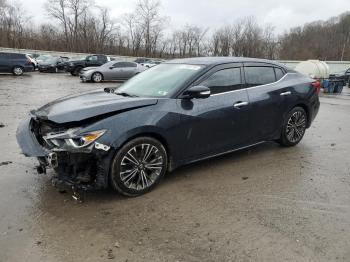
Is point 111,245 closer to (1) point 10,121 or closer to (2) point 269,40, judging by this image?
(1) point 10,121

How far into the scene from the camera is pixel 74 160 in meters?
4.08

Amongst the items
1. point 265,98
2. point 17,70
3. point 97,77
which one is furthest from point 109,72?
point 265,98

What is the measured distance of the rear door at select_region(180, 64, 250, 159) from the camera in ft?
16.2

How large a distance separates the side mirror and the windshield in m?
0.20

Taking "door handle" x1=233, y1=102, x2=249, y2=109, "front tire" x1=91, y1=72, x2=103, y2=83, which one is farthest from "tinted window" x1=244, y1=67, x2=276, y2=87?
"front tire" x1=91, y1=72, x2=103, y2=83

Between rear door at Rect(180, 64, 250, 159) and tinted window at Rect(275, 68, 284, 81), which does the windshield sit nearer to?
rear door at Rect(180, 64, 250, 159)

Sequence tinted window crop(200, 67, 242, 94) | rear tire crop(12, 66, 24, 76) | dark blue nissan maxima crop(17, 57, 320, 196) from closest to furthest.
Result: dark blue nissan maxima crop(17, 57, 320, 196), tinted window crop(200, 67, 242, 94), rear tire crop(12, 66, 24, 76)

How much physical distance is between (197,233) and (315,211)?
4.90ft

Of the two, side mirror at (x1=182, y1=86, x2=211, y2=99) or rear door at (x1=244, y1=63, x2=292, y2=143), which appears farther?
rear door at (x1=244, y1=63, x2=292, y2=143)

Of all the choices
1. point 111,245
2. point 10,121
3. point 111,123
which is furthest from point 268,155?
point 10,121

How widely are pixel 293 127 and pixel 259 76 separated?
4.21ft

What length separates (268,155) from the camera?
251 inches

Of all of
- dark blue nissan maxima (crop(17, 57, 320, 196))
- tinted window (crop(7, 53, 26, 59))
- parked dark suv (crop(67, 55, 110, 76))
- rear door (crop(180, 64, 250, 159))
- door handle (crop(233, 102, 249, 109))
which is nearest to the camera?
dark blue nissan maxima (crop(17, 57, 320, 196))

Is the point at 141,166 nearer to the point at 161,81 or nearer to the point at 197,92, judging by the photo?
the point at 197,92
